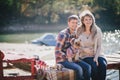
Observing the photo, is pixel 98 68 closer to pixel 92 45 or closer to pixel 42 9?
pixel 92 45

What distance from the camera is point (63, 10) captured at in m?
35.8

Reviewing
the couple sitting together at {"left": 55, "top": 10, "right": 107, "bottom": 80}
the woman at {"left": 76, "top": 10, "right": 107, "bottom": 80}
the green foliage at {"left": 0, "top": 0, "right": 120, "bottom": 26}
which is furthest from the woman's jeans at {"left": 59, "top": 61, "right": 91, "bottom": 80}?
the green foliage at {"left": 0, "top": 0, "right": 120, "bottom": 26}

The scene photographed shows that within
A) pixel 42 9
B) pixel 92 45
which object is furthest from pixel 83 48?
pixel 42 9

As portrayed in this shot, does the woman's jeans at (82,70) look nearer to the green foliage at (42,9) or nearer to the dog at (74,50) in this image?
the dog at (74,50)

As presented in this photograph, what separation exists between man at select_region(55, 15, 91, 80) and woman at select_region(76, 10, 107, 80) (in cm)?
10

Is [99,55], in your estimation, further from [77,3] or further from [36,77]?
[77,3]

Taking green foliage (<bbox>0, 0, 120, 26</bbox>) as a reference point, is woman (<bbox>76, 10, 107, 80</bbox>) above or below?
below

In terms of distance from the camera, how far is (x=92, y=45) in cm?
363

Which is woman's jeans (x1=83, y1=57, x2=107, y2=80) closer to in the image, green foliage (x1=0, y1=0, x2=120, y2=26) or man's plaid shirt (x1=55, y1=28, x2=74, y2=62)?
man's plaid shirt (x1=55, y1=28, x2=74, y2=62)

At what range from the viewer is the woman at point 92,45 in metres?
3.59

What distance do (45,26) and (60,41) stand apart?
102ft

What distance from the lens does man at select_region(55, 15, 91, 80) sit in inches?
138

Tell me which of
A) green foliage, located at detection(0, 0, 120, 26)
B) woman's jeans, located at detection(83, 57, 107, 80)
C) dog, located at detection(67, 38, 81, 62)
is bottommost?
woman's jeans, located at detection(83, 57, 107, 80)

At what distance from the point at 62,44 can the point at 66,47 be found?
66 mm
